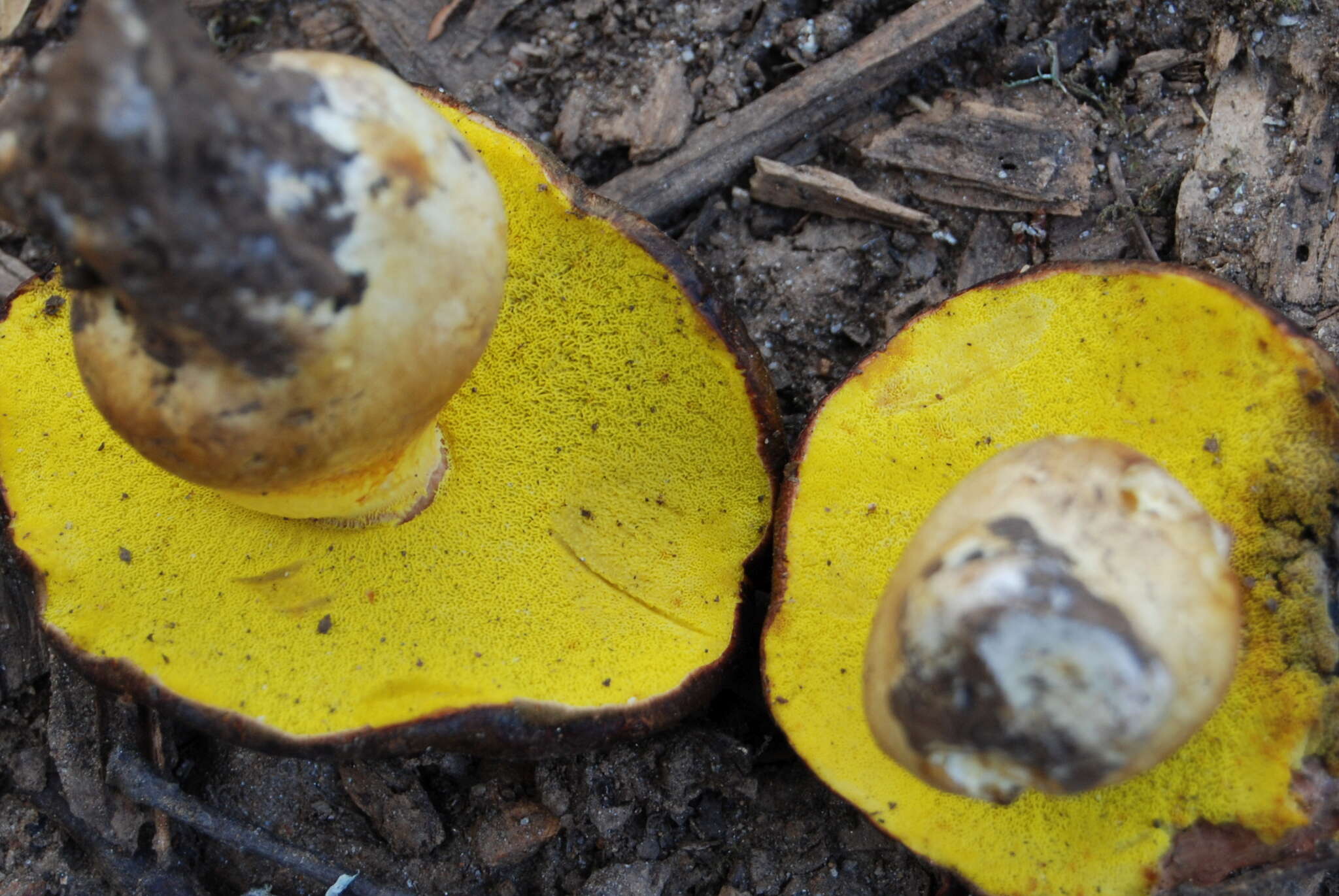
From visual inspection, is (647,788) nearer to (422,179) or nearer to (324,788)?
(324,788)

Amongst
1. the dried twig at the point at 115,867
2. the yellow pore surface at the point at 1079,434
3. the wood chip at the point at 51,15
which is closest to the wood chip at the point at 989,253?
the yellow pore surface at the point at 1079,434

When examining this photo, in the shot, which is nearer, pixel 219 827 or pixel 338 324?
pixel 338 324

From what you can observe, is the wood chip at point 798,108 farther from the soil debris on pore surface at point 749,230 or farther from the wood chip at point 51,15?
the wood chip at point 51,15

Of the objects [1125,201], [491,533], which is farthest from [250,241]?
[1125,201]

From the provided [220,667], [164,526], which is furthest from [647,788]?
[164,526]

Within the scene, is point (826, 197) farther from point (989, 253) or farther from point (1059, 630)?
point (1059, 630)
